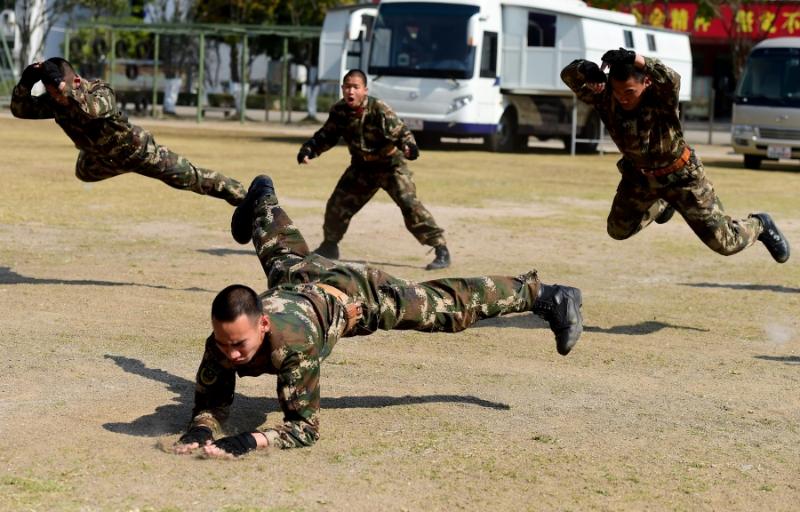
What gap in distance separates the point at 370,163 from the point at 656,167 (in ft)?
12.0

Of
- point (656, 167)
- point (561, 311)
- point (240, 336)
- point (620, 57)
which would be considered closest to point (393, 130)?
point (656, 167)

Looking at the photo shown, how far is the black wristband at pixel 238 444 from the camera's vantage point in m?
5.61

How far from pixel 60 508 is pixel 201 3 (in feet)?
160

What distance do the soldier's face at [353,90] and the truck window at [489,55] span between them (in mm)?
17437

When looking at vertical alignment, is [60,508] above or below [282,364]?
below

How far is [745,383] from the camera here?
7590 millimetres

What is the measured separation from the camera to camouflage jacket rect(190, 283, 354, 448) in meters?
5.62

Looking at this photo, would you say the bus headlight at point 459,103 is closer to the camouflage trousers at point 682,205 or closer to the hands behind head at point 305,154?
the hands behind head at point 305,154

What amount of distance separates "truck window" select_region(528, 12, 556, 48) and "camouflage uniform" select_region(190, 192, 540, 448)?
75.8ft

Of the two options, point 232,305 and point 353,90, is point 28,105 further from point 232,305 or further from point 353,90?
point 232,305

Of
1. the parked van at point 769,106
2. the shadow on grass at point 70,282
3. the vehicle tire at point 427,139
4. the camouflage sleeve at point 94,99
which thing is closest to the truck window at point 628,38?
the parked van at point 769,106

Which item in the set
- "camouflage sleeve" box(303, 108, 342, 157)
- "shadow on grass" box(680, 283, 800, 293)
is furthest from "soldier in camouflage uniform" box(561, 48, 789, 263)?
"camouflage sleeve" box(303, 108, 342, 157)

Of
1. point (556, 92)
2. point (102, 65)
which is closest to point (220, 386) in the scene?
point (556, 92)

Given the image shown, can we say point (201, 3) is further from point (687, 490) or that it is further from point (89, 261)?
point (687, 490)
